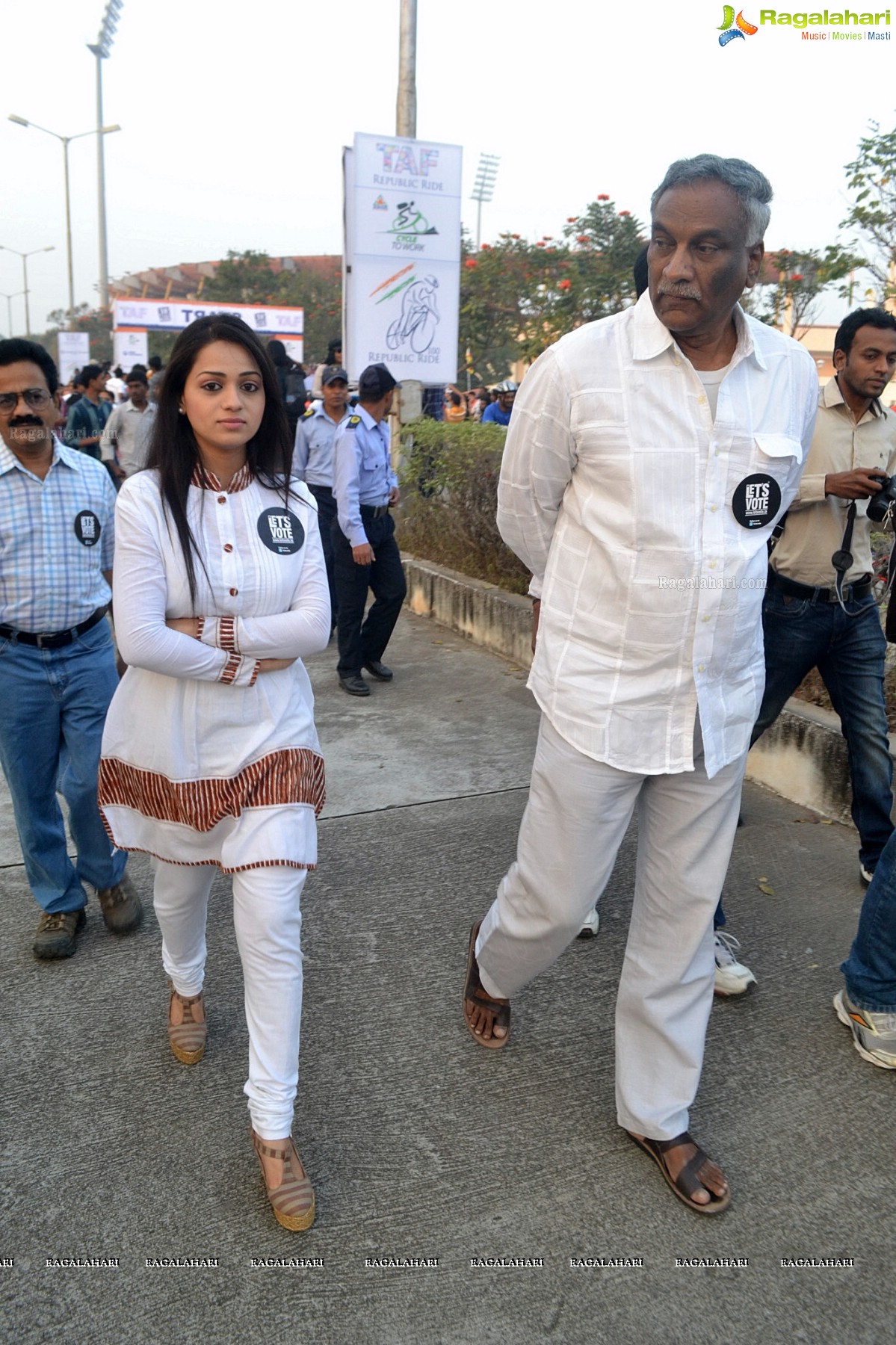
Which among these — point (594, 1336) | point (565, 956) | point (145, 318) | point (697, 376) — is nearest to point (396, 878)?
point (565, 956)

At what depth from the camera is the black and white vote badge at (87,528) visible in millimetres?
3508

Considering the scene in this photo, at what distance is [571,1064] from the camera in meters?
2.99

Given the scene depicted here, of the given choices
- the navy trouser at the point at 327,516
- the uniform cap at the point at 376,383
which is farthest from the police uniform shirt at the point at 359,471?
the navy trouser at the point at 327,516

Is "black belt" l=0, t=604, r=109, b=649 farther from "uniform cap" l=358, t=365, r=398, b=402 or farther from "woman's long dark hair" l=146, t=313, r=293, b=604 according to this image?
"uniform cap" l=358, t=365, r=398, b=402

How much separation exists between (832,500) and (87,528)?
2.51 metres

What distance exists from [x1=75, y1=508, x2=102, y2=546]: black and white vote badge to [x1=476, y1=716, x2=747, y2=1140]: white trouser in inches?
68.3

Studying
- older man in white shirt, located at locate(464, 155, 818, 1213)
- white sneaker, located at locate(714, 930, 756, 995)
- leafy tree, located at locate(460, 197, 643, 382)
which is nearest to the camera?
older man in white shirt, located at locate(464, 155, 818, 1213)

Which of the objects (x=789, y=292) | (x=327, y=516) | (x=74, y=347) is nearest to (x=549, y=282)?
(x=789, y=292)

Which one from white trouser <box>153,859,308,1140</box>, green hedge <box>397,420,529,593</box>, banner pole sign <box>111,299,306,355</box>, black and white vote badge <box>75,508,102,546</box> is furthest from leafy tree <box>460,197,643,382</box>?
white trouser <box>153,859,308,1140</box>

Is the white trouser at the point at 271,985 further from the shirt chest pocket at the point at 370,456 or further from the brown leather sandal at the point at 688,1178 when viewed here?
the shirt chest pocket at the point at 370,456

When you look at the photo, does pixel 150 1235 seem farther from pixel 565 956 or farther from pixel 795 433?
pixel 795 433

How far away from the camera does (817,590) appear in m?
3.80

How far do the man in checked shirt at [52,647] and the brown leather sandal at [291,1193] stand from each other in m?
1.41

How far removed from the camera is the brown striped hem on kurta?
8.25ft
